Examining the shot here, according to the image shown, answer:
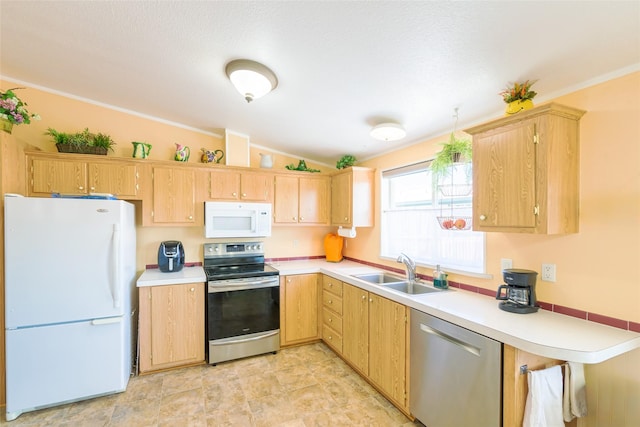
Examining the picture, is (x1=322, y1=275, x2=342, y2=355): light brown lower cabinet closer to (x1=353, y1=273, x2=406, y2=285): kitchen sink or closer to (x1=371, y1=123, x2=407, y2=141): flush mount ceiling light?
(x1=353, y1=273, x2=406, y2=285): kitchen sink

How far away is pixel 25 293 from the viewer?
2.13 metres

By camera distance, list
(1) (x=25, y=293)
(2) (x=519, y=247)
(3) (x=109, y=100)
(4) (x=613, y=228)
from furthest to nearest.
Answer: (3) (x=109, y=100) < (1) (x=25, y=293) < (2) (x=519, y=247) < (4) (x=613, y=228)

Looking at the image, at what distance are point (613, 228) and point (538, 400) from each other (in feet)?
3.31

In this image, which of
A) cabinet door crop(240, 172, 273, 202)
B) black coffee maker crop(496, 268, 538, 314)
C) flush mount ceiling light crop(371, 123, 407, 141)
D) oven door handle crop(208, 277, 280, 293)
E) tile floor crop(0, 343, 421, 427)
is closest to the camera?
black coffee maker crop(496, 268, 538, 314)

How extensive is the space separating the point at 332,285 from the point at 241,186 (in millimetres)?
1596

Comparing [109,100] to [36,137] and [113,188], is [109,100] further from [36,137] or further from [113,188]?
[113,188]

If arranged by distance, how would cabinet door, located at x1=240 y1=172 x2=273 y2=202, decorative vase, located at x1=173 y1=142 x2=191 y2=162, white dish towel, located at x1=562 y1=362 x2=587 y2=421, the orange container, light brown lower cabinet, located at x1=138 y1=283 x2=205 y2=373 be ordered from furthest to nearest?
1. the orange container
2. cabinet door, located at x1=240 y1=172 x2=273 y2=202
3. decorative vase, located at x1=173 y1=142 x2=191 y2=162
4. light brown lower cabinet, located at x1=138 y1=283 x2=205 y2=373
5. white dish towel, located at x1=562 y1=362 x2=587 y2=421

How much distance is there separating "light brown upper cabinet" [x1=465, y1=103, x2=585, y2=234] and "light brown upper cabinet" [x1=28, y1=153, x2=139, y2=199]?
3.27 m

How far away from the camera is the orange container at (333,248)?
395cm

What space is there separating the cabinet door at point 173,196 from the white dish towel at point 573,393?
3.32m

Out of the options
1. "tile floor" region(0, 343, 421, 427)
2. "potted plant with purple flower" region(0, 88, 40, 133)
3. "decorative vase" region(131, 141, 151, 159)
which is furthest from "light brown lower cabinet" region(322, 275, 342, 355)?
"potted plant with purple flower" region(0, 88, 40, 133)

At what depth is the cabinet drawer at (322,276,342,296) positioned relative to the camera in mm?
3020

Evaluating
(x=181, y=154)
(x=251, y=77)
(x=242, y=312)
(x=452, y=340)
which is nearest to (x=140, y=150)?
(x=181, y=154)

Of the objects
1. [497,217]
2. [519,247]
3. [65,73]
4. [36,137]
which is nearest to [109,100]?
[65,73]
